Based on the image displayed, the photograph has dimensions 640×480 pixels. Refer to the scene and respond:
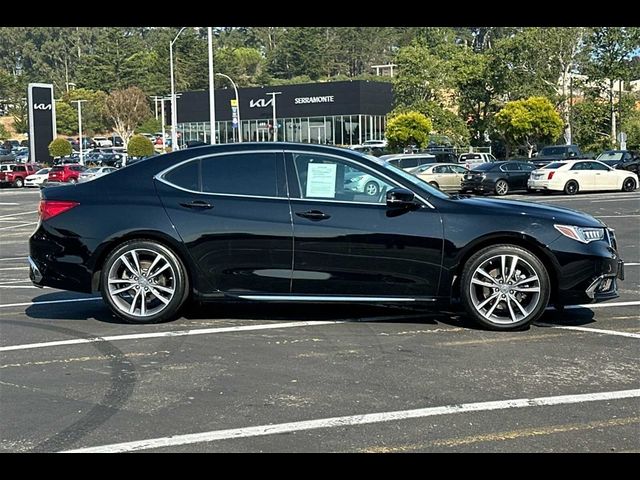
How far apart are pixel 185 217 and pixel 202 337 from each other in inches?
Result: 44.0

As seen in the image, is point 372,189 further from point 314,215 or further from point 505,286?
point 505,286

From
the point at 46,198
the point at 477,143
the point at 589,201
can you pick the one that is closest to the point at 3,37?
the point at 477,143

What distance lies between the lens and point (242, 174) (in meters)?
7.46

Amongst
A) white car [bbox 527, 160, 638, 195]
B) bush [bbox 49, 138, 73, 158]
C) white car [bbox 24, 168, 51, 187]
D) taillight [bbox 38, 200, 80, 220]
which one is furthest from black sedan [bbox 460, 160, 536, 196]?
bush [bbox 49, 138, 73, 158]

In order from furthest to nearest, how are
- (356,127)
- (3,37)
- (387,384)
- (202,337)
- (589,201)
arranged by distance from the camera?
(3,37) → (356,127) → (589,201) → (202,337) → (387,384)

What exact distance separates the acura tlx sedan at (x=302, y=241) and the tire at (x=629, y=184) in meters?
26.6

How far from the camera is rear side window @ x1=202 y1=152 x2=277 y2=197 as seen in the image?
7387 mm

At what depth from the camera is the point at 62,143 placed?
67.2 meters

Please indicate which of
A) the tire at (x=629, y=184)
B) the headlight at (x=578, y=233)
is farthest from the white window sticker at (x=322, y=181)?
the tire at (x=629, y=184)

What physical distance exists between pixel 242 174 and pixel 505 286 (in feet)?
8.29

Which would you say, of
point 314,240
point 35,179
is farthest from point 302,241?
point 35,179

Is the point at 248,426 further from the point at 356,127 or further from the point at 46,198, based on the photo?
the point at 356,127

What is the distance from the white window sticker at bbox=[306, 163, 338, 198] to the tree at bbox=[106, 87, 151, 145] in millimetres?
81092
